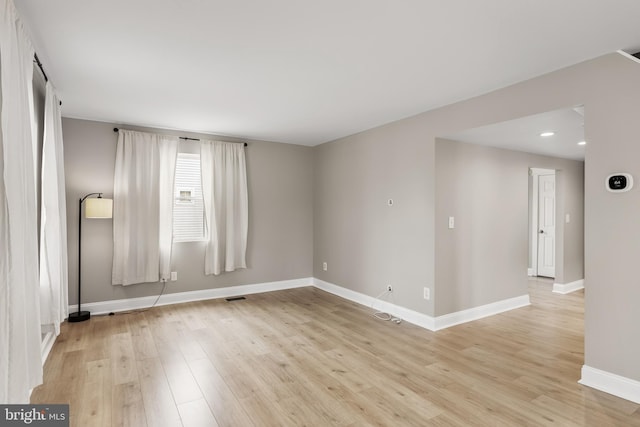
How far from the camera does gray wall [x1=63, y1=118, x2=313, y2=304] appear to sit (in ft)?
14.1

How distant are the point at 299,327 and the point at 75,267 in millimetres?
3017

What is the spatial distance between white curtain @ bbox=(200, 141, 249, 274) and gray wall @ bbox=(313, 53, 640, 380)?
4.66 ft

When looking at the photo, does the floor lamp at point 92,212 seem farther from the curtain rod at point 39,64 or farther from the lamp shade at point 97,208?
the curtain rod at point 39,64

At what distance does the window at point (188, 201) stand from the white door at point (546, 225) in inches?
262

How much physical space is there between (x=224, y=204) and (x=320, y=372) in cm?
325

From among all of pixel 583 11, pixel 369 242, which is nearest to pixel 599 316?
pixel 583 11

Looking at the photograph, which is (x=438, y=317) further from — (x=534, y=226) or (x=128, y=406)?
(x=534, y=226)

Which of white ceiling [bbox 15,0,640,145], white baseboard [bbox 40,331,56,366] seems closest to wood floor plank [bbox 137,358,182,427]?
white baseboard [bbox 40,331,56,366]

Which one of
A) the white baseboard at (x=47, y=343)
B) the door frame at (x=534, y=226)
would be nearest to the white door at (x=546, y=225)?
the door frame at (x=534, y=226)

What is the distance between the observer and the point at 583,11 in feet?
6.46

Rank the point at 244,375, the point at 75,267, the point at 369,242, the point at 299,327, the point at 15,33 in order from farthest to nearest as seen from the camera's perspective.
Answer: the point at 369,242 → the point at 75,267 → the point at 299,327 → the point at 244,375 → the point at 15,33

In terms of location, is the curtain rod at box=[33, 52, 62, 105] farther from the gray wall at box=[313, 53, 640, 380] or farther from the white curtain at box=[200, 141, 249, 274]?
the gray wall at box=[313, 53, 640, 380]

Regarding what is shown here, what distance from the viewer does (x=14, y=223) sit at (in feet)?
5.57

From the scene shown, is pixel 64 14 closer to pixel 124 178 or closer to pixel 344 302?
pixel 124 178
